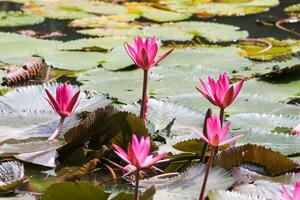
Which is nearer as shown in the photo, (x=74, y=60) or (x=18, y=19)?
(x=74, y=60)

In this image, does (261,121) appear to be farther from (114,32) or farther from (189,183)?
(114,32)

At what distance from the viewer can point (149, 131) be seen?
891 mm

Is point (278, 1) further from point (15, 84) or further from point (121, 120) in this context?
point (121, 120)

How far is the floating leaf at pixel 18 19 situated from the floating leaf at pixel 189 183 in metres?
2.14

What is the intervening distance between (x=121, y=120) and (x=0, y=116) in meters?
0.25

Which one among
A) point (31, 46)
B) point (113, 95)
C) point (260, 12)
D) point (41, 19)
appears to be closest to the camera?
point (113, 95)

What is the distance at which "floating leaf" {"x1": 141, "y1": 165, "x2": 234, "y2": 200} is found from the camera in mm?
722

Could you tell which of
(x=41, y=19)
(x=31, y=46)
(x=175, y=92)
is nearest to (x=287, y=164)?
(x=175, y=92)

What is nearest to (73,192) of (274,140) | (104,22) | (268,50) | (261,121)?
(274,140)

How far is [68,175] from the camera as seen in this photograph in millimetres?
759

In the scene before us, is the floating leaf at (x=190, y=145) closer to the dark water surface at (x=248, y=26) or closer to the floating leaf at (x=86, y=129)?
the floating leaf at (x=86, y=129)

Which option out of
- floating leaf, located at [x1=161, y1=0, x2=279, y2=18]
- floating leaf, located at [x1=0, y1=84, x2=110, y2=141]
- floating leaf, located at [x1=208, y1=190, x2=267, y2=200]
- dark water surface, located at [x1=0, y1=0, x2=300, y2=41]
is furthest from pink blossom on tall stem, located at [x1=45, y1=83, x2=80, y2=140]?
floating leaf, located at [x1=161, y1=0, x2=279, y2=18]

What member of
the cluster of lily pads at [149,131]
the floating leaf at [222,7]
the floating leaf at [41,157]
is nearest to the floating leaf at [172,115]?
the cluster of lily pads at [149,131]

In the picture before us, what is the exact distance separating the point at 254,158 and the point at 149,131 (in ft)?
0.56
